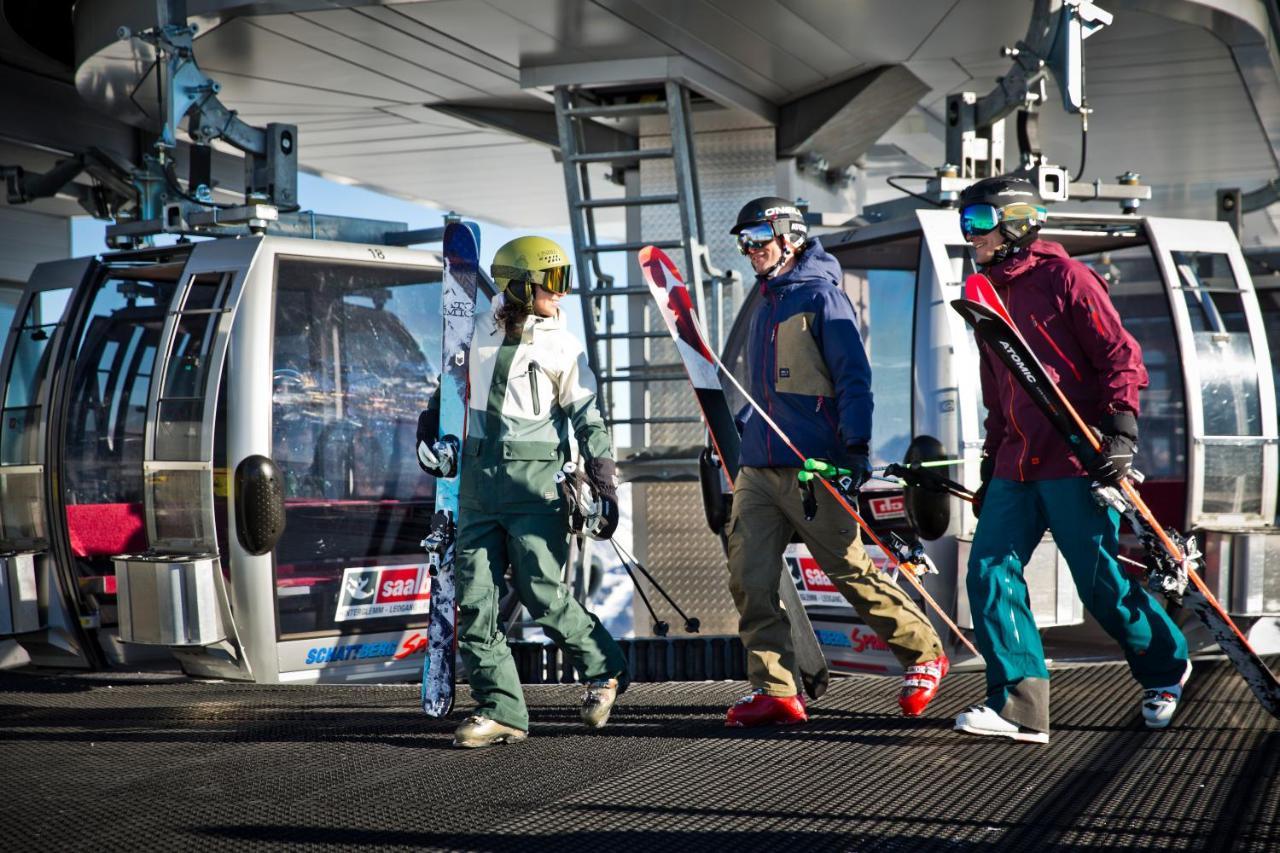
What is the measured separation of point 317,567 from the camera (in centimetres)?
623

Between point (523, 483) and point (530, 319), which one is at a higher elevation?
point (530, 319)

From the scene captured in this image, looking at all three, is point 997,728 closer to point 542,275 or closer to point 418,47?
point 542,275

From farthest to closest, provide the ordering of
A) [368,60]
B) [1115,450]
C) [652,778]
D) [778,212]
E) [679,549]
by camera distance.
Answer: [679,549] → [368,60] → [778,212] → [1115,450] → [652,778]

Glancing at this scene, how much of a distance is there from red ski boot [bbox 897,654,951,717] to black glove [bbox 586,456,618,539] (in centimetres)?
116

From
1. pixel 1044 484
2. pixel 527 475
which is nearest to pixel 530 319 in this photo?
pixel 527 475

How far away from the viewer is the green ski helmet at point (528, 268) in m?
4.70

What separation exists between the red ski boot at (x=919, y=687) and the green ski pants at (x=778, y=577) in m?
0.04

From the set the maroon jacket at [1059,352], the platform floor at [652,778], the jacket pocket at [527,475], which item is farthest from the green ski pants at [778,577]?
the jacket pocket at [527,475]

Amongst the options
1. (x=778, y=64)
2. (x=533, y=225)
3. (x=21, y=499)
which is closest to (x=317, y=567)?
(x=21, y=499)

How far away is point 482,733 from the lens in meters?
4.47

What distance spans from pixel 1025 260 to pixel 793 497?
3.66 ft

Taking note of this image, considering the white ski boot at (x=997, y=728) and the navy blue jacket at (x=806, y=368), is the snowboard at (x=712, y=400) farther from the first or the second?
the white ski boot at (x=997, y=728)

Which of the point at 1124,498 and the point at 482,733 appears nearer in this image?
the point at 1124,498

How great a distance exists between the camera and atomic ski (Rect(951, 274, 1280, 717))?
4.27 meters
